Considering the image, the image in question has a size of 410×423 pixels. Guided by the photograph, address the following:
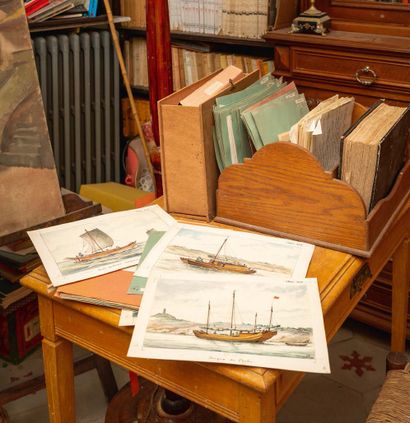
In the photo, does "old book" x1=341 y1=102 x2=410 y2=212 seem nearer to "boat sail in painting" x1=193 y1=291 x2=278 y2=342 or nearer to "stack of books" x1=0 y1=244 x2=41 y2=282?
"boat sail in painting" x1=193 y1=291 x2=278 y2=342

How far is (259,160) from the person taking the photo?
4.36 ft

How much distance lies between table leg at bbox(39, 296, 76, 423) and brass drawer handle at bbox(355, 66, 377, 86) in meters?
1.25

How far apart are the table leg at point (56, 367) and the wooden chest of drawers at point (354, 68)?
1.04 meters

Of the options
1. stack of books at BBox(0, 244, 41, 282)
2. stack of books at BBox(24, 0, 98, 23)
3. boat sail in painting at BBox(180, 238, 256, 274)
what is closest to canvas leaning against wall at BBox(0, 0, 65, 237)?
stack of books at BBox(0, 244, 41, 282)

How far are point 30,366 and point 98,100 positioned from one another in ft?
4.16

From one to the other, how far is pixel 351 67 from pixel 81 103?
1350 millimetres

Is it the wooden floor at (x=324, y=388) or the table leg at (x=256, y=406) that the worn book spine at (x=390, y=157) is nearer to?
the table leg at (x=256, y=406)

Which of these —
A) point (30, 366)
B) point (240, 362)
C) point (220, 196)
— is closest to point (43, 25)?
point (30, 366)

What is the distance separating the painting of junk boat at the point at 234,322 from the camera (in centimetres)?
97

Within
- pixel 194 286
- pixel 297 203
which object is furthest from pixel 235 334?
pixel 297 203

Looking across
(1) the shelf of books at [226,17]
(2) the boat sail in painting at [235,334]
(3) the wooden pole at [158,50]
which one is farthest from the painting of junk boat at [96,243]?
(1) the shelf of books at [226,17]

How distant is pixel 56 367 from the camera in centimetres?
128

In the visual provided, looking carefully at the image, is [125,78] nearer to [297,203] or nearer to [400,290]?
[400,290]

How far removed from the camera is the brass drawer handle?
2029mm
